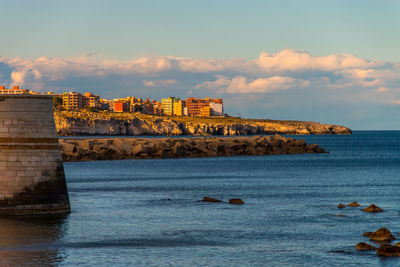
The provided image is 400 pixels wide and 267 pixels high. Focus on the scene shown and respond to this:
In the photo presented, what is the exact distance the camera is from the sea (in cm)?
1966

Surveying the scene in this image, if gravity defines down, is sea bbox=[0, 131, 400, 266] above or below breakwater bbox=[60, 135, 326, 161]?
below

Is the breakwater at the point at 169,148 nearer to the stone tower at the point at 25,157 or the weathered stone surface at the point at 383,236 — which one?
the stone tower at the point at 25,157

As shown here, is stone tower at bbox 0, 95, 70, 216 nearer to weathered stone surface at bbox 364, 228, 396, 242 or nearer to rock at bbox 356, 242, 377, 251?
rock at bbox 356, 242, 377, 251

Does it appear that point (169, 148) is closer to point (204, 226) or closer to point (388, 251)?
point (204, 226)

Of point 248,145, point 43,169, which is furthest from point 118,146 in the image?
point 43,169

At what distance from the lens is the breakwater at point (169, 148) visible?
72.6 m

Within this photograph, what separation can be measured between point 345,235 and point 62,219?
11672 mm

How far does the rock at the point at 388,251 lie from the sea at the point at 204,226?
29 cm

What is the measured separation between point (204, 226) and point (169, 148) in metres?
54.9

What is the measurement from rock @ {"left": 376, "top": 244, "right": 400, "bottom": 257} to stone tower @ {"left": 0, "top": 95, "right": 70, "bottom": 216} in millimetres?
13725

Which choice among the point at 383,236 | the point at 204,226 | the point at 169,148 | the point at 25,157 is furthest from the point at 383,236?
the point at 169,148

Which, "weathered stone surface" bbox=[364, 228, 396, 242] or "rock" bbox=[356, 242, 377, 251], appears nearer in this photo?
"rock" bbox=[356, 242, 377, 251]

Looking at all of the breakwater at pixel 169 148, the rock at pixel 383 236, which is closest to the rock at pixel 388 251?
the rock at pixel 383 236

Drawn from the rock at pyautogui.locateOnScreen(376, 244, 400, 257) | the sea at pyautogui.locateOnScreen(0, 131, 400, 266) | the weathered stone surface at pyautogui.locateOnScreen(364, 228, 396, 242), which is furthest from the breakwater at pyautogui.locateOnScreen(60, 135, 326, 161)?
the rock at pyautogui.locateOnScreen(376, 244, 400, 257)
